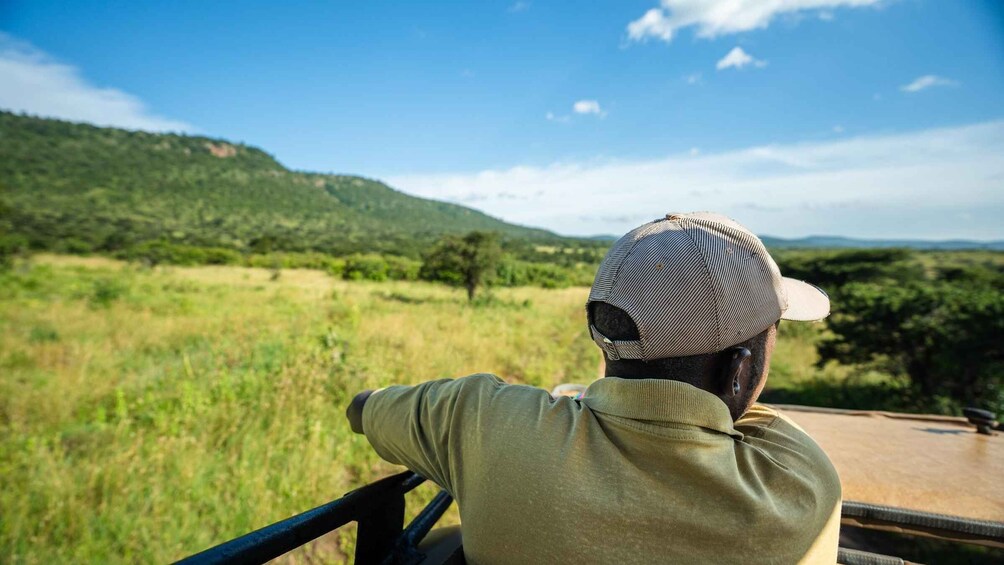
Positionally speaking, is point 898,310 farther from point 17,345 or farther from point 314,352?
point 17,345

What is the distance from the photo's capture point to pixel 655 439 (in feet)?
2.74

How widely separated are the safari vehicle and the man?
22 cm

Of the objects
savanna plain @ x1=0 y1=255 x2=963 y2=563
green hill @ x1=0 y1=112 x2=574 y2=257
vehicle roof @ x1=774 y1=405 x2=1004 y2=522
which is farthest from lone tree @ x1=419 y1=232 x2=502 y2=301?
vehicle roof @ x1=774 y1=405 x2=1004 y2=522

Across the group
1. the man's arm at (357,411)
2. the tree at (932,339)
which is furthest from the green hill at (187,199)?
the tree at (932,339)

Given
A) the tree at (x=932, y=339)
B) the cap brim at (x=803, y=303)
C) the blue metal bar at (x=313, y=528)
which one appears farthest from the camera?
the tree at (x=932, y=339)

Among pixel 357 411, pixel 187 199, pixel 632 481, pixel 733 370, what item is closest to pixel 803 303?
pixel 733 370

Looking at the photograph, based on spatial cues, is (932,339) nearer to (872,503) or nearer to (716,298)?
(872,503)

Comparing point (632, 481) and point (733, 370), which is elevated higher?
point (733, 370)

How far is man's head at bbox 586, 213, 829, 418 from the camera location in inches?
36.5

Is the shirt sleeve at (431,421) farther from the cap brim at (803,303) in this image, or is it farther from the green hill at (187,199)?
the green hill at (187,199)

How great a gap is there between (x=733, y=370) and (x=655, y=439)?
28 centimetres

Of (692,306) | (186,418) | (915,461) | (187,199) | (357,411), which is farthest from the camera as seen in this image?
(187,199)

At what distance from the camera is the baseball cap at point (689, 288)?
3.04 feet

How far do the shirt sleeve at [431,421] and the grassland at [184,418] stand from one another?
2106mm
